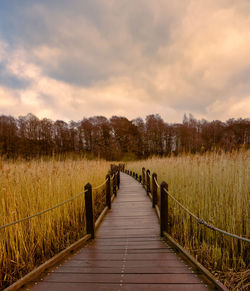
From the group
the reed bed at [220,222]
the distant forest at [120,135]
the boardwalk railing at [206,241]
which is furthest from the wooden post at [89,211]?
the distant forest at [120,135]

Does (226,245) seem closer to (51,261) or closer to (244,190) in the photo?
(244,190)

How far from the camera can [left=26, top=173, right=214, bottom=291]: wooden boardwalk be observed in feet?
5.29

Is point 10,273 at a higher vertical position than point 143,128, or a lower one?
lower

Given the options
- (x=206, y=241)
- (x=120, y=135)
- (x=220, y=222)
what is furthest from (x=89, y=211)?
(x=120, y=135)

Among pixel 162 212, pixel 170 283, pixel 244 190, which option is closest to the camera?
pixel 170 283

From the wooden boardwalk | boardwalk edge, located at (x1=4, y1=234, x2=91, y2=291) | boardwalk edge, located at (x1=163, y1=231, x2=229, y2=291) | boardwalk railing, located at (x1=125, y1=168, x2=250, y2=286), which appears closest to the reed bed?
boardwalk railing, located at (x1=125, y1=168, x2=250, y2=286)

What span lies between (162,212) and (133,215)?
143cm

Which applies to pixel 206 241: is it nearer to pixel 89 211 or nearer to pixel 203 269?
pixel 203 269

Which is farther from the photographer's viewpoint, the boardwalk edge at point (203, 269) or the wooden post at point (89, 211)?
the wooden post at point (89, 211)

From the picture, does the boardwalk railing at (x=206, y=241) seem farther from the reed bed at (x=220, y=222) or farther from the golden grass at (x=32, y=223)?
the golden grass at (x=32, y=223)

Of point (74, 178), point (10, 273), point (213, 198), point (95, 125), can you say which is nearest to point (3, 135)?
point (95, 125)

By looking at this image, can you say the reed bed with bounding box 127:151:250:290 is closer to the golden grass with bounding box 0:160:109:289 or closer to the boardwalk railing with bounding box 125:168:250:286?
the boardwalk railing with bounding box 125:168:250:286

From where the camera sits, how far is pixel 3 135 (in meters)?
20.7

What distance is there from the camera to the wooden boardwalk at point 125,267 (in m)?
1.61
